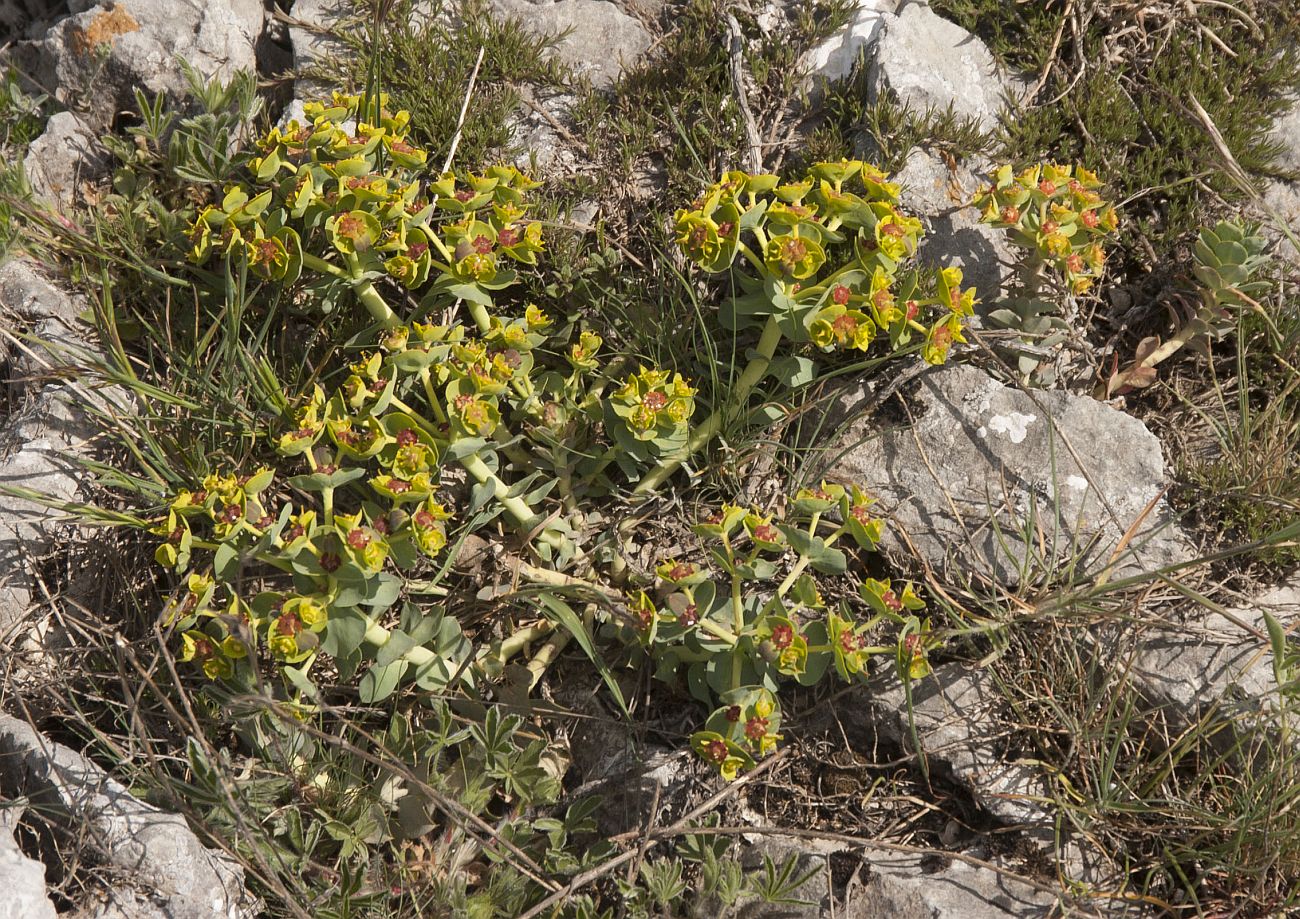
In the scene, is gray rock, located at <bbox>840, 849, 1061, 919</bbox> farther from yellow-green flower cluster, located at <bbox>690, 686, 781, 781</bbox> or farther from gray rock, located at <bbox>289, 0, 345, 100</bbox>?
gray rock, located at <bbox>289, 0, 345, 100</bbox>

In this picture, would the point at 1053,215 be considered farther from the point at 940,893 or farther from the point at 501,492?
the point at 940,893

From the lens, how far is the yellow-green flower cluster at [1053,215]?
137 inches

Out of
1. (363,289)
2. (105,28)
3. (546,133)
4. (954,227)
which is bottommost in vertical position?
(954,227)

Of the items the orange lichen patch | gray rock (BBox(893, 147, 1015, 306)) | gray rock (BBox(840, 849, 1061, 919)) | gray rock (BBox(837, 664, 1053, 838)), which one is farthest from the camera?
the orange lichen patch

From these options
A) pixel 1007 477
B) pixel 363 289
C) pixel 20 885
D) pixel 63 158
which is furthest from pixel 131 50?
pixel 1007 477

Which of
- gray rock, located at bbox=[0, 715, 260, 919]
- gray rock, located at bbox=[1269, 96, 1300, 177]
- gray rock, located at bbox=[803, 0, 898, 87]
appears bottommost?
gray rock, located at bbox=[0, 715, 260, 919]

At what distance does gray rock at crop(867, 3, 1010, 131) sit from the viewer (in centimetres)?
401

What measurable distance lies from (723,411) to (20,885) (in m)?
2.47

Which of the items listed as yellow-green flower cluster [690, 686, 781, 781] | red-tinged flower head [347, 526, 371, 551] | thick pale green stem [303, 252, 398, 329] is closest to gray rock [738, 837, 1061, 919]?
yellow-green flower cluster [690, 686, 781, 781]

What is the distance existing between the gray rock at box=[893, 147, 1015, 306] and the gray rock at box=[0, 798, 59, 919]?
3.55m

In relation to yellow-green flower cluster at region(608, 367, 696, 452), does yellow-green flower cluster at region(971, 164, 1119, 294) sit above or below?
above

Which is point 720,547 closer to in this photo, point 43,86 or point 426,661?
point 426,661

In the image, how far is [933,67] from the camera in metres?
4.06

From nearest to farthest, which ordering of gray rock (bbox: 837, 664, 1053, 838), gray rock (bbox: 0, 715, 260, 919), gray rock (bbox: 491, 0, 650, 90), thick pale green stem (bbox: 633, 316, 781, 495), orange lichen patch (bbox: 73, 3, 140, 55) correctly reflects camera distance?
gray rock (bbox: 0, 715, 260, 919)
gray rock (bbox: 837, 664, 1053, 838)
thick pale green stem (bbox: 633, 316, 781, 495)
orange lichen patch (bbox: 73, 3, 140, 55)
gray rock (bbox: 491, 0, 650, 90)
